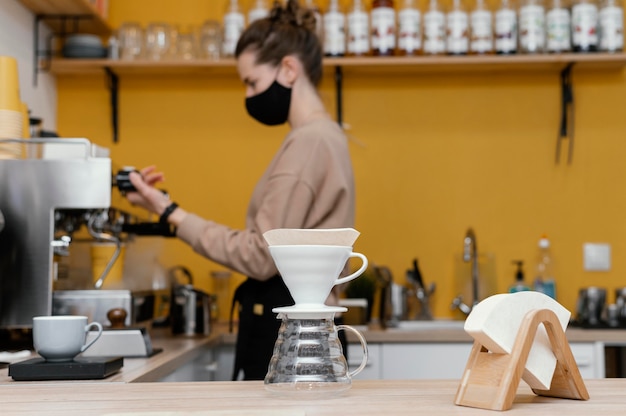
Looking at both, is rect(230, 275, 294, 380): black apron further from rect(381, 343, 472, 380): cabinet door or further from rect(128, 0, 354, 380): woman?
rect(381, 343, 472, 380): cabinet door

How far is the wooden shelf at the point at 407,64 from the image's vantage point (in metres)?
3.17

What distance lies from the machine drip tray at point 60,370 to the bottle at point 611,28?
2.32 meters

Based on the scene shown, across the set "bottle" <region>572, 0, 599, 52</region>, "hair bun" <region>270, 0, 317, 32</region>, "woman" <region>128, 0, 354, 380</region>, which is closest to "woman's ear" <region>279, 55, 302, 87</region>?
Answer: "woman" <region>128, 0, 354, 380</region>

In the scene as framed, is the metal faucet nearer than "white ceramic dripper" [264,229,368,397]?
No

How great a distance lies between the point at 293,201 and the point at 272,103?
0.35 meters

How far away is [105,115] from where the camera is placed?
3457mm

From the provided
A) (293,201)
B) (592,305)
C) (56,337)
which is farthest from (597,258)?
(56,337)

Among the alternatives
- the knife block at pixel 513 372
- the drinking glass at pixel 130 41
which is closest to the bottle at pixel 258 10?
the drinking glass at pixel 130 41

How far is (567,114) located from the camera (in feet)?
11.0

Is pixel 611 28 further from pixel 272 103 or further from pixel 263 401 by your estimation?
pixel 263 401

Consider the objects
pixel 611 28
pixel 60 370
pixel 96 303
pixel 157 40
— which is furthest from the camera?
pixel 157 40

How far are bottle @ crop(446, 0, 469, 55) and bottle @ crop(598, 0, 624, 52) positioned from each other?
19.2 inches

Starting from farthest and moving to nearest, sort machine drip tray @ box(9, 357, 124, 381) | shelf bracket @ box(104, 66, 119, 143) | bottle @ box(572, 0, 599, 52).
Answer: shelf bracket @ box(104, 66, 119, 143) < bottle @ box(572, 0, 599, 52) < machine drip tray @ box(9, 357, 124, 381)

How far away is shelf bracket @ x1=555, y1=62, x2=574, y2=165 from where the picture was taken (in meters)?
3.33
